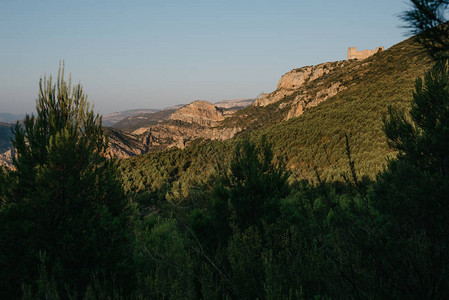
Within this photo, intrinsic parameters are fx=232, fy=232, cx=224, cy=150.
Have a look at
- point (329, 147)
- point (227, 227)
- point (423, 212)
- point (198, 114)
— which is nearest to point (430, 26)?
point (423, 212)

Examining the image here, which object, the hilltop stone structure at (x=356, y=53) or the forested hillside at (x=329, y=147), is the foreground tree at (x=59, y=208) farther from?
the hilltop stone structure at (x=356, y=53)

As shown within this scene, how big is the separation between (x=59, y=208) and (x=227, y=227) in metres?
3.49

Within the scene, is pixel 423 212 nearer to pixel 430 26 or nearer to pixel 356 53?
pixel 430 26

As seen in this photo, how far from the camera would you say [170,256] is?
2984 mm

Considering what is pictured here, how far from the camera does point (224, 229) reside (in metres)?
5.62

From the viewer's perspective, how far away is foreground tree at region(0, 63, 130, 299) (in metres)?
3.80

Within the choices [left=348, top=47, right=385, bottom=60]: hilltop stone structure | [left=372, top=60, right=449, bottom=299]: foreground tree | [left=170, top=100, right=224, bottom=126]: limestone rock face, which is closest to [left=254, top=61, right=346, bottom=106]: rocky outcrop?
[left=348, top=47, right=385, bottom=60]: hilltop stone structure

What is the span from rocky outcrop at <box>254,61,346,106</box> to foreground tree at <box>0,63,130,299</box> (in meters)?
108

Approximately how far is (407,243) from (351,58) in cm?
11773

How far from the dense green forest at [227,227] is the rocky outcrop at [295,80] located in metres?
106

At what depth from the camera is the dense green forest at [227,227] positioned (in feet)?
6.88

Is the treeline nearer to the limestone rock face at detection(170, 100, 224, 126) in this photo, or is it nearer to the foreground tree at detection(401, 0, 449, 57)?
the foreground tree at detection(401, 0, 449, 57)

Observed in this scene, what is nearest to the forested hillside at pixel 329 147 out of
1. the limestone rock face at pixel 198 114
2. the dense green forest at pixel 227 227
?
the dense green forest at pixel 227 227

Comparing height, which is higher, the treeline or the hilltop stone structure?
the hilltop stone structure
